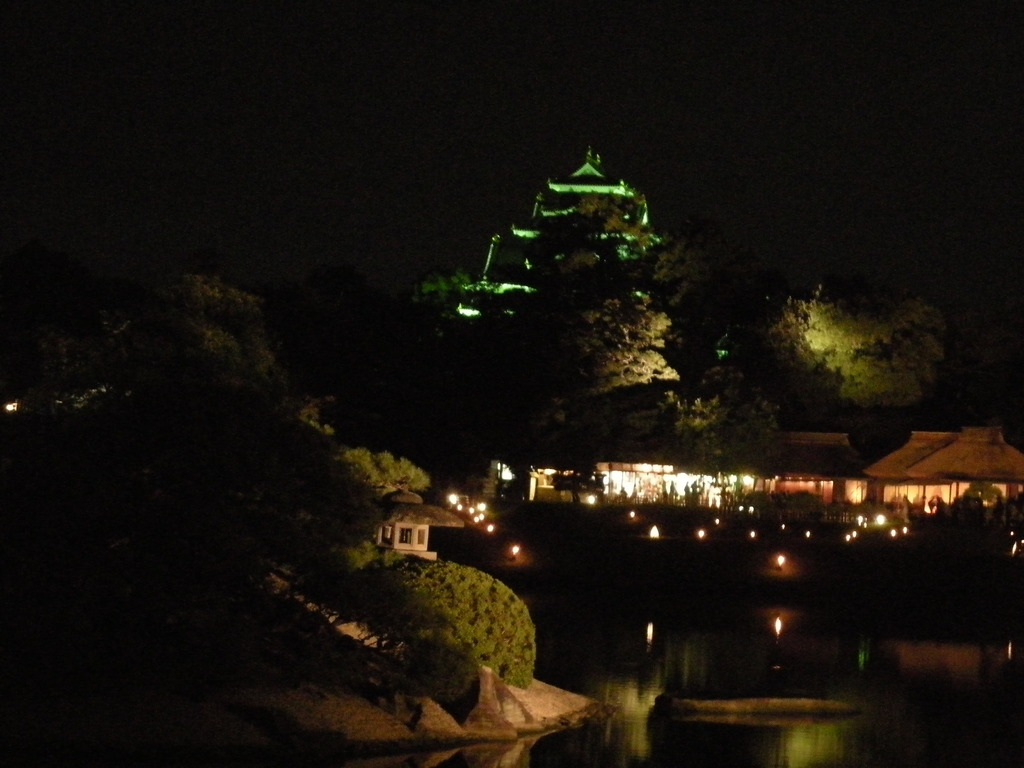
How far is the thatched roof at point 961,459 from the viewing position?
37250mm

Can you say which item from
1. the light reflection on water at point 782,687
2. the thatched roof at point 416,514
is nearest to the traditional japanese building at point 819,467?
the light reflection on water at point 782,687

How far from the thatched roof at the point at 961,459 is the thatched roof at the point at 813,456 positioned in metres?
0.76

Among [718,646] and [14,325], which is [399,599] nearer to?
[718,646]

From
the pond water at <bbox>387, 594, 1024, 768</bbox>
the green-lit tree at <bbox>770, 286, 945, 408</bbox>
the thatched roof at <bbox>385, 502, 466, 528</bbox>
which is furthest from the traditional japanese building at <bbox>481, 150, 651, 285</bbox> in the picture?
the thatched roof at <bbox>385, 502, 466, 528</bbox>

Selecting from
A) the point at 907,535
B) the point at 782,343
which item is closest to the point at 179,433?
the point at 907,535

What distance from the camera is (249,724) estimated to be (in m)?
13.3

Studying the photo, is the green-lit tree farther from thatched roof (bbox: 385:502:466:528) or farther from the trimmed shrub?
the trimmed shrub

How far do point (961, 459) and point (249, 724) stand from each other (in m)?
27.8

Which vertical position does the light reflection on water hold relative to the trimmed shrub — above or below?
below

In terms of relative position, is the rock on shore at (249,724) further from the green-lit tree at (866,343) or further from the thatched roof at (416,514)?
the green-lit tree at (866,343)

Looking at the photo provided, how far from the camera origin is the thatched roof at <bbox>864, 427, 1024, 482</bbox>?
3725 centimetres

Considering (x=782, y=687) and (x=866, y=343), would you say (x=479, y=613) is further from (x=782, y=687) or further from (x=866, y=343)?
(x=866, y=343)

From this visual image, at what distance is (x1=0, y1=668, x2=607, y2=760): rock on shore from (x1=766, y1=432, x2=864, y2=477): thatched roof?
950 inches

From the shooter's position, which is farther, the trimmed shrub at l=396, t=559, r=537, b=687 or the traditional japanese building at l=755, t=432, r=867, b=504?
the traditional japanese building at l=755, t=432, r=867, b=504
